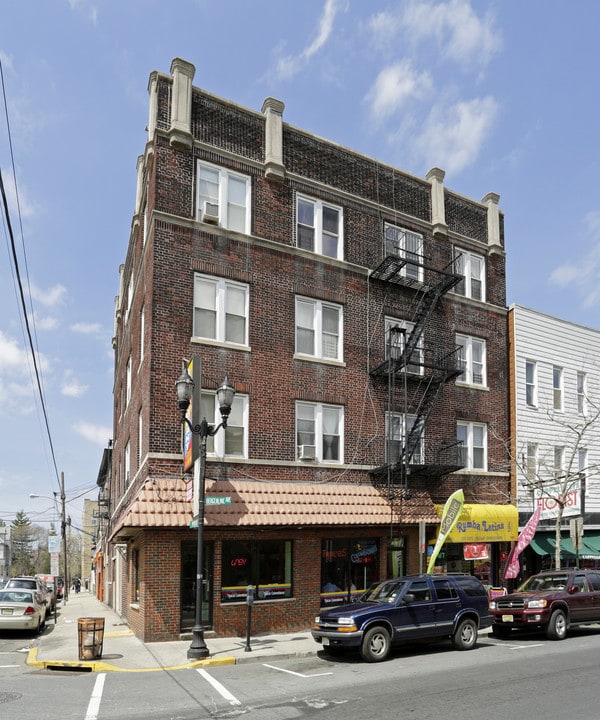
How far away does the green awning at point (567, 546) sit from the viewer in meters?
25.7

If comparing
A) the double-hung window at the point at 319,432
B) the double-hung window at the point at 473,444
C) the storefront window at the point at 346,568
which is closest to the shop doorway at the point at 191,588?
the storefront window at the point at 346,568

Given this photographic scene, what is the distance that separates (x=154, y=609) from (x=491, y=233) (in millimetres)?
18276

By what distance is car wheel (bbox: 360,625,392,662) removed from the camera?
1402 centimetres

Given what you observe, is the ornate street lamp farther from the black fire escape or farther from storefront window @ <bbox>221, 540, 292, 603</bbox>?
the black fire escape

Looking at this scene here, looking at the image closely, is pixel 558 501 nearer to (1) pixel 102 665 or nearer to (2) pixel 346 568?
(2) pixel 346 568

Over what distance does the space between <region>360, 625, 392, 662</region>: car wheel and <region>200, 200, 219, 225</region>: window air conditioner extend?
11.7 m

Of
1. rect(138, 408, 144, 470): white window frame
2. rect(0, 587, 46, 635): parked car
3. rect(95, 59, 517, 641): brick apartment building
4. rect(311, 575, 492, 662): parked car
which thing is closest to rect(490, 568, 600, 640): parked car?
rect(311, 575, 492, 662): parked car

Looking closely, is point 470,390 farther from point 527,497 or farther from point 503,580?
point 503,580

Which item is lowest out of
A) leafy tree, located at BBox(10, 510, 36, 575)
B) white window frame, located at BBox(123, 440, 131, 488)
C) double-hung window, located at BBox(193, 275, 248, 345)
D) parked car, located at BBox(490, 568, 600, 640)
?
leafy tree, located at BBox(10, 510, 36, 575)

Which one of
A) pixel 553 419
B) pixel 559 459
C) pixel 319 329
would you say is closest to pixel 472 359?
pixel 553 419

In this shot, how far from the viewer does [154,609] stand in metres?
17.3

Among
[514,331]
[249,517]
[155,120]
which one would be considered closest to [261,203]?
[155,120]

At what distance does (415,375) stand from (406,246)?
4.76 meters

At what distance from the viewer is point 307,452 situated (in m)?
20.9
